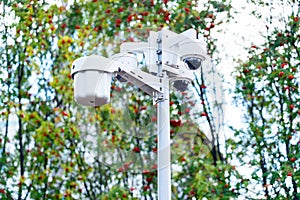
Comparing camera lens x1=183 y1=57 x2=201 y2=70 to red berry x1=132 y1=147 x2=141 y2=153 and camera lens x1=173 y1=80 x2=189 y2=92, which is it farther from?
red berry x1=132 y1=147 x2=141 y2=153

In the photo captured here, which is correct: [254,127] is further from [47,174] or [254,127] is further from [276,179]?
[47,174]

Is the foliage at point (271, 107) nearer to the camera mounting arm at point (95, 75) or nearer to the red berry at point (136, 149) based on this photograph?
the red berry at point (136, 149)

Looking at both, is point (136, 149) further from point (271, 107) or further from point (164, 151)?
point (271, 107)

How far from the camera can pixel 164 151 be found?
5.02 feet

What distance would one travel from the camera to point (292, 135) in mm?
2885

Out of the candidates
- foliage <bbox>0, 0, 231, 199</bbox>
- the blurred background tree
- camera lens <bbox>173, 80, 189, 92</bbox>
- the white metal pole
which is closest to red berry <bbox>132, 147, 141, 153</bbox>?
the white metal pole

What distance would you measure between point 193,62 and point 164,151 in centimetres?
27

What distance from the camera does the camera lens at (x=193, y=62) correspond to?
158cm

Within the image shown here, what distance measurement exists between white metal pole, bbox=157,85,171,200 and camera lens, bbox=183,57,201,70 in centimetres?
13

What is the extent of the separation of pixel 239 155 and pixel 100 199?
0.79 metres

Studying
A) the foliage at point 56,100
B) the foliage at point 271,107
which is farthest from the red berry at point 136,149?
the foliage at point 271,107

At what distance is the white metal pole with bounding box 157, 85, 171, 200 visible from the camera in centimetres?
153

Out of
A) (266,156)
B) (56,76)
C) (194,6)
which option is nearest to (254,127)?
(266,156)

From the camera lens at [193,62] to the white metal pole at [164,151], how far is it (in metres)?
Answer: 0.13
